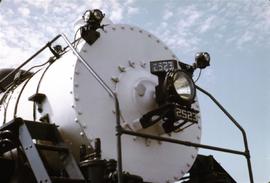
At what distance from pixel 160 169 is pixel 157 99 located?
65 cm

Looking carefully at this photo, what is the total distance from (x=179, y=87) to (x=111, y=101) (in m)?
0.60

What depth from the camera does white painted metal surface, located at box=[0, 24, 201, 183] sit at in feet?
12.2

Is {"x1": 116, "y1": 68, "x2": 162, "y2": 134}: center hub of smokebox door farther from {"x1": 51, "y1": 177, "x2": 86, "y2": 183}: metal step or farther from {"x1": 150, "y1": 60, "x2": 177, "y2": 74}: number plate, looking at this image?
{"x1": 51, "y1": 177, "x2": 86, "y2": 183}: metal step

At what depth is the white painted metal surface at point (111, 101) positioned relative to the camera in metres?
3.71

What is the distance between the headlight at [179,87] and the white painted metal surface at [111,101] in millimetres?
373

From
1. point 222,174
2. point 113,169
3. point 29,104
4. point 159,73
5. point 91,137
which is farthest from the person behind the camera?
point 222,174

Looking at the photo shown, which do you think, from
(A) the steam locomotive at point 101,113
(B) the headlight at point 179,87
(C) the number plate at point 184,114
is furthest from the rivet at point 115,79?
(C) the number plate at point 184,114

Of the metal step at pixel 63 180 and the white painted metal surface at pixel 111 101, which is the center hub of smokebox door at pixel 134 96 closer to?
the white painted metal surface at pixel 111 101

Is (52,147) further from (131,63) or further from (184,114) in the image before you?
(131,63)

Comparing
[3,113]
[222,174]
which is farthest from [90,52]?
[222,174]

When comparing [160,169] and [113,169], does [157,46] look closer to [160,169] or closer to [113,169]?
[160,169]

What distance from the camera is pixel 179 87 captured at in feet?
12.3

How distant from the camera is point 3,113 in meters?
4.63

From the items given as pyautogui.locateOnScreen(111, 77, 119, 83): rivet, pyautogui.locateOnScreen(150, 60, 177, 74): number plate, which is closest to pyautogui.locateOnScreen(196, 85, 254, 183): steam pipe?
pyautogui.locateOnScreen(150, 60, 177, 74): number plate
